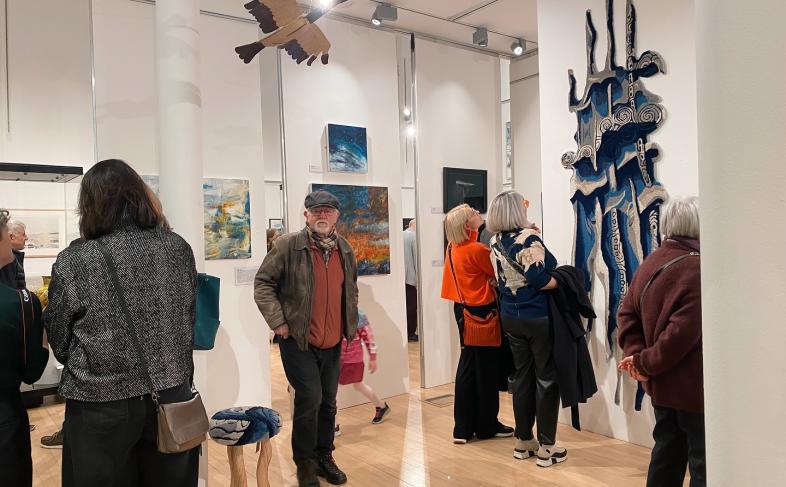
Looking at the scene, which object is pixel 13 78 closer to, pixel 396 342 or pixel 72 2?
pixel 72 2

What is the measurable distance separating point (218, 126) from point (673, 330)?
350 cm

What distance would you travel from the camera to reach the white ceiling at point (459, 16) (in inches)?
202

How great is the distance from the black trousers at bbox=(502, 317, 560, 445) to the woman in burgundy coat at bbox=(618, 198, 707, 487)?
39.8 inches

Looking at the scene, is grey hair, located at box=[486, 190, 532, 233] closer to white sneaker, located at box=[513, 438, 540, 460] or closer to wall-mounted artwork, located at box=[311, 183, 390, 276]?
white sneaker, located at box=[513, 438, 540, 460]

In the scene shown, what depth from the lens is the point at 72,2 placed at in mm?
5383

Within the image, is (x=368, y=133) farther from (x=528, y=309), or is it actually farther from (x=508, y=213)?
(x=528, y=309)

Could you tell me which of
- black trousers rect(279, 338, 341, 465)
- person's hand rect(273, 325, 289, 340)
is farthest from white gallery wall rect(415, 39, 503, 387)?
person's hand rect(273, 325, 289, 340)

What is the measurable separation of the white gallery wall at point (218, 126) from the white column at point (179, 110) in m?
1.79

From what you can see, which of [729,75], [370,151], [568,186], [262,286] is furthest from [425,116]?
[729,75]

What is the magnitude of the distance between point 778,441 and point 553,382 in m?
2.82

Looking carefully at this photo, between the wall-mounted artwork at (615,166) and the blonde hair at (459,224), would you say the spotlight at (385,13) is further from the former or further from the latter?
the blonde hair at (459,224)

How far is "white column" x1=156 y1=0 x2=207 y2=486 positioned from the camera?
8.67 feet

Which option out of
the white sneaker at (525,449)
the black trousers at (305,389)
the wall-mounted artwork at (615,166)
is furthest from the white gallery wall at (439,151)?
the black trousers at (305,389)

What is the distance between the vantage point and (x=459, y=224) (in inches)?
161
